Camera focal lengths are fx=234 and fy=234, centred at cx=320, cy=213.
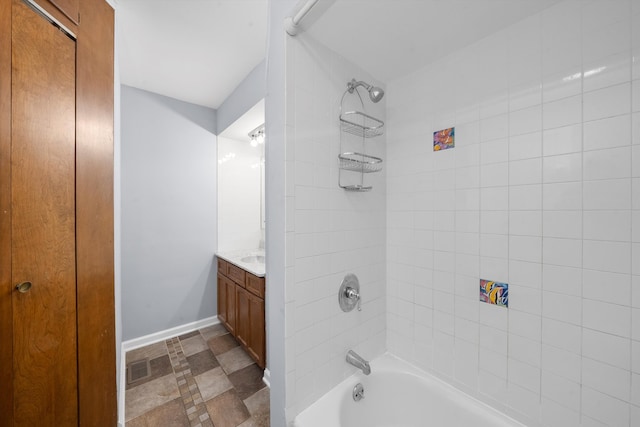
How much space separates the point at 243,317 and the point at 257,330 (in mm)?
279

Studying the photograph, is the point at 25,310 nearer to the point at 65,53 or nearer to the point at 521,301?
the point at 65,53

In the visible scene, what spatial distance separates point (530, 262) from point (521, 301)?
19 cm

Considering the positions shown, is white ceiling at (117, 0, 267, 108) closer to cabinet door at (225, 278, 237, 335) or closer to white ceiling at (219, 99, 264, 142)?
white ceiling at (219, 99, 264, 142)

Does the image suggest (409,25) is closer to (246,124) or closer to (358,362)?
(358,362)

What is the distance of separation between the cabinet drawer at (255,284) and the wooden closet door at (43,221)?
1.05m

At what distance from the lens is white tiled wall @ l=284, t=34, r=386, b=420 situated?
1.08m

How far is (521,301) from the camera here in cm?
107

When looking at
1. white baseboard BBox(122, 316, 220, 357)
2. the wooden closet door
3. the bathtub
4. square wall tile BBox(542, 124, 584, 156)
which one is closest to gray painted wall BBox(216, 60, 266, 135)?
the wooden closet door

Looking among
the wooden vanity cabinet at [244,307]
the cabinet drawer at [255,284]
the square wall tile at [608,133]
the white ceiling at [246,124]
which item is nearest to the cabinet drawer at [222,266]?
the wooden vanity cabinet at [244,307]

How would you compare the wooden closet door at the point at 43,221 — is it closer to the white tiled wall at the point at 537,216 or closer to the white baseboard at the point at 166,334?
the white baseboard at the point at 166,334

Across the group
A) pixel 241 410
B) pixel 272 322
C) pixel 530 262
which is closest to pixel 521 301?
pixel 530 262

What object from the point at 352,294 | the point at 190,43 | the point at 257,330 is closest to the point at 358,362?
the point at 352,294

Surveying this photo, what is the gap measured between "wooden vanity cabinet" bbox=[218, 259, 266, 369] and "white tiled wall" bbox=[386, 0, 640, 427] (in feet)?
3.77

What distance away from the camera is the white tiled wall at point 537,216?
2.83 feet
